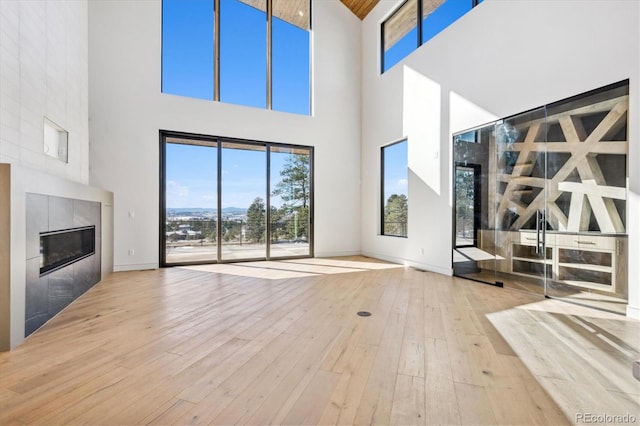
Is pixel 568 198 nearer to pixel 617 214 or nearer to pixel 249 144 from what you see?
pixel 617 214

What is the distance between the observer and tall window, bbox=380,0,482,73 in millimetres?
5191

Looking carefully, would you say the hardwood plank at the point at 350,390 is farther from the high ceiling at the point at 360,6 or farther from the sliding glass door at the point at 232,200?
the high ceiling at the point at 360,6

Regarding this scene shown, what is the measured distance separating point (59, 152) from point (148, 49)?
2.85 m

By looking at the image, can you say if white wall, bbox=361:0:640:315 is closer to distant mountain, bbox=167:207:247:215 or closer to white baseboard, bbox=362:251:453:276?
white baseboard, bbox=362:251:453:276

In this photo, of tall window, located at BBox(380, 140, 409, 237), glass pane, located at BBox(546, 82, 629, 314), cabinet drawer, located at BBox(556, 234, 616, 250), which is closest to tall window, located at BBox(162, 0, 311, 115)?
tall window, located at BBox(380, 140, 409, 237)

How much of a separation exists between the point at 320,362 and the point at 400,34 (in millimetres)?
6900

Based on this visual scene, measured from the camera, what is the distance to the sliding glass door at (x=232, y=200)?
595 cm

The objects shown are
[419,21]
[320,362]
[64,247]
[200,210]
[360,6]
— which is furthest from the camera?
[360,6]

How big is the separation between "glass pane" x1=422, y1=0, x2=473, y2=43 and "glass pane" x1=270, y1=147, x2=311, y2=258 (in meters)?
3.47

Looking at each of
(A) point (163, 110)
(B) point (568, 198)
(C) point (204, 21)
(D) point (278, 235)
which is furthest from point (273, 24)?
(B) point (568, 198)

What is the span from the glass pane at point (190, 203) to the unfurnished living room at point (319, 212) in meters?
0.04

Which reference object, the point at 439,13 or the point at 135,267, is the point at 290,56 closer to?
the point at 439,13

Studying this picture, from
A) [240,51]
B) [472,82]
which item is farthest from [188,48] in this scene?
[472,82]

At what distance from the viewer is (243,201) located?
255 inches
